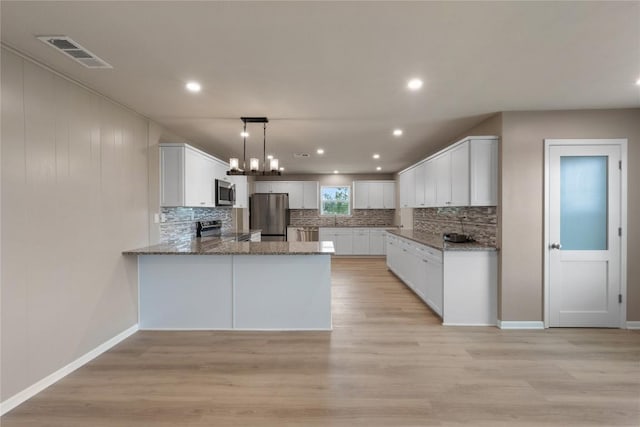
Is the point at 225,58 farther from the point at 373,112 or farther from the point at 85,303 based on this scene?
the point at 85,303

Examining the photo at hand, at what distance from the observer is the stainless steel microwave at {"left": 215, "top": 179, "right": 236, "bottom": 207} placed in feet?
16.2

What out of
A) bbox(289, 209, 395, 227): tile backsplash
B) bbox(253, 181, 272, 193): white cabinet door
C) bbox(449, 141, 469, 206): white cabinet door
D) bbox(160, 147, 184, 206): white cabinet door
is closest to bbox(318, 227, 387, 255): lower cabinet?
bbox(289, 209, 395, 227): tile backsplash

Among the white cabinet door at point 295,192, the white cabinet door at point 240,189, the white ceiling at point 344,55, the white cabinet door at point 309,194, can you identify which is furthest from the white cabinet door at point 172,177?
the white cabinet door at point 309,194

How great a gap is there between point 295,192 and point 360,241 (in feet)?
7.43

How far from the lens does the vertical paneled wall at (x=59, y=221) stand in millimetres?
2096

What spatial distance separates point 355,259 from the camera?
8172 millimetres

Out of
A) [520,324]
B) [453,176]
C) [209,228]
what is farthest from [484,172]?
[209,228]

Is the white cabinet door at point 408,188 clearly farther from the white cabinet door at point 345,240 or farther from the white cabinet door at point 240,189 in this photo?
the white cabinet door at point 240,189

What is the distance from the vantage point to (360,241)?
27.2 feet

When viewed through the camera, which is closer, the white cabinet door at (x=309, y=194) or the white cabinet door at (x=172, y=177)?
the white cabinet door at (x=172, y=177)

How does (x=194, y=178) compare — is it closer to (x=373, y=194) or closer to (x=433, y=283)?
(x=433, y=283)

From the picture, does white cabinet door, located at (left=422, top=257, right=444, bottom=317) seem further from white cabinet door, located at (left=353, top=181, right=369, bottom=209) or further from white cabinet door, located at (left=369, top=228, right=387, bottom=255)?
white cabinet door, located at (left=353, top=181, right=369, bottom=209)

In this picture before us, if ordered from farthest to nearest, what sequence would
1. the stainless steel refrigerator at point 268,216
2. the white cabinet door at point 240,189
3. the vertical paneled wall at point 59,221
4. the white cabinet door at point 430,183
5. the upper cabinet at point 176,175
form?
the stainless steel refrigerator at point 268,216 < the white cabinet door at point 240,189 < the white cabinet door at point 430,183 < the upper cabinet at point 176,175 < the vertical paneled wall at point 59,221

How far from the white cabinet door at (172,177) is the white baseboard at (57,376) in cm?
156
